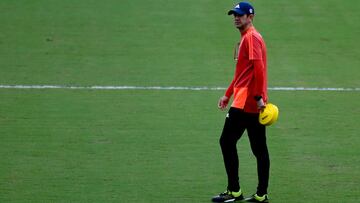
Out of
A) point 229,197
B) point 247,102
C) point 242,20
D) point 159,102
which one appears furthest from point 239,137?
point 159,102

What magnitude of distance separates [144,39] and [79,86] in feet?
11.0

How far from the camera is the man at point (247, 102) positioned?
788cm

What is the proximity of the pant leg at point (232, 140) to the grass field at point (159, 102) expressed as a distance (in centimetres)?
44

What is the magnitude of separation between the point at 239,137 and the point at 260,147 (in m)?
0.23

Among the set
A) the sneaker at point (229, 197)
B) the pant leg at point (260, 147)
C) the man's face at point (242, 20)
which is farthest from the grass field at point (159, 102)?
the man's face at point (242, 20)

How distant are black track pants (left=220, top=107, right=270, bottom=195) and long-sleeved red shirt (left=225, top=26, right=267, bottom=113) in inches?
4.1

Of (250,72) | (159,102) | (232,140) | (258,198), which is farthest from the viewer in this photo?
(159,102)

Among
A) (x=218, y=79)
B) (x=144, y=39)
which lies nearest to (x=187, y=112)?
(x=218, y=79)

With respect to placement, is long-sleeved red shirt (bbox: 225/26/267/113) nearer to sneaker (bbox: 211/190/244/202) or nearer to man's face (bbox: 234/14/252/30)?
man's face (bbox: 234/14/252/30)

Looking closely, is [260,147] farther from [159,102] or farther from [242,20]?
[159,102]

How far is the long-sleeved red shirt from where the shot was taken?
7844 mm

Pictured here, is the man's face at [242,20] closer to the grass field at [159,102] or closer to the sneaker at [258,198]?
the sneaker at [258,198]

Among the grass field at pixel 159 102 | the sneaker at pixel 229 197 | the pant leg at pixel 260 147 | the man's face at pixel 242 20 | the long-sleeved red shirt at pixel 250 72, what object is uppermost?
the man's face at pixel 242 20

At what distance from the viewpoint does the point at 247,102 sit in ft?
26.4
